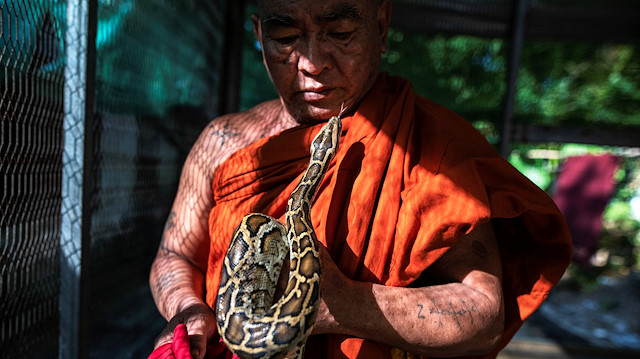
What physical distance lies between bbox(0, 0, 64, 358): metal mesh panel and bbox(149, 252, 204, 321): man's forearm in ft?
1.80

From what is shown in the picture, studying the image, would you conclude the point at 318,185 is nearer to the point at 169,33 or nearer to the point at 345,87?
the point at 345,87

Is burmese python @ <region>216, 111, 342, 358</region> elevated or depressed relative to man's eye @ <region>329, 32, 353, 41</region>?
depressed

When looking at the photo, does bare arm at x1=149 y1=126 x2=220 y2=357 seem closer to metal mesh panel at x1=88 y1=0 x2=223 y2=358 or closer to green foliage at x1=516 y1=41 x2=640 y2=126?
metal mesh panel at x1=88 y1=0 x2=223 y2=358

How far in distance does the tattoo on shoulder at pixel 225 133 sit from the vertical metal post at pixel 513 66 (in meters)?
2.95

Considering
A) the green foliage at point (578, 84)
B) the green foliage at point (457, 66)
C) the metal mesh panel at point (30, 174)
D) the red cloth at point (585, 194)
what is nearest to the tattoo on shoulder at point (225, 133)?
the metal mesh panel at point (30, 174)

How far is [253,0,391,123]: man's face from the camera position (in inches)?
65.1

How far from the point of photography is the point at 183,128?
145 inches

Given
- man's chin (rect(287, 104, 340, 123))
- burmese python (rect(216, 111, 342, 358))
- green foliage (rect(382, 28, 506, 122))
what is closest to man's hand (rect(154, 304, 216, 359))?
burmese python (rect(216, 111, 342, 358))

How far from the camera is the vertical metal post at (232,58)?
4109mm

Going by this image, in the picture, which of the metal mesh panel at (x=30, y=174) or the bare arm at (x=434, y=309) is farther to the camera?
the metal mesh panel at (x=30, y=174)

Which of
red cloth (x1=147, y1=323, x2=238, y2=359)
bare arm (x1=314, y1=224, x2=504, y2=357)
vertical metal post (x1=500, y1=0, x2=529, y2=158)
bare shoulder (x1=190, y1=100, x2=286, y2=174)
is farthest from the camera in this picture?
vertical metal post (x1=500, y1=0, x2=529, y2=158)

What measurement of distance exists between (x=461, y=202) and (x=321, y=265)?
526mm

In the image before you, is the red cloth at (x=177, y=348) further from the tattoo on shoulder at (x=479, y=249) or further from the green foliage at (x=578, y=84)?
the green foliage at (x=578, y=84)

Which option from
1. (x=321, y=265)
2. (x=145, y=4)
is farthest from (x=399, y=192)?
(x=145, y=4)
